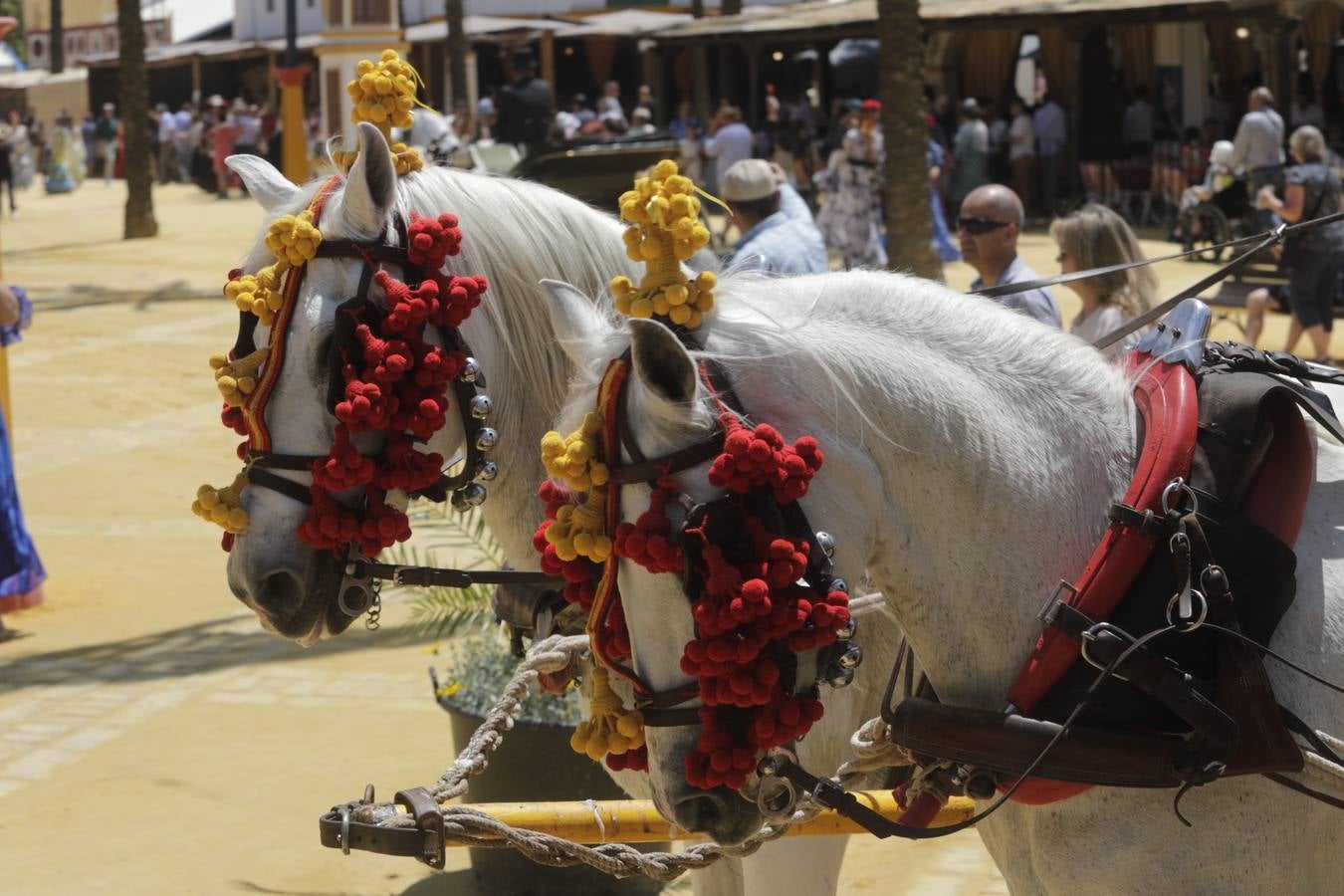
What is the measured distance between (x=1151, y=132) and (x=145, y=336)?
16.9 meters

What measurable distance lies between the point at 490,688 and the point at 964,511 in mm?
3057

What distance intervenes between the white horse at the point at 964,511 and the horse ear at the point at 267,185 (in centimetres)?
141

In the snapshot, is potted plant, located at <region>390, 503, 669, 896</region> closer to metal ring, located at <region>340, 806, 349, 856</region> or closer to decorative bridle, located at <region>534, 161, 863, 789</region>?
metal ring, located at <region>340, 806, 349, 856</region>

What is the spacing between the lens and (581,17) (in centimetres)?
4256

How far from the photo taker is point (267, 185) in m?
3.70

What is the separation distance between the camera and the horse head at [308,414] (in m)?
3.26

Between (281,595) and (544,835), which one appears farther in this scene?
(281,595)

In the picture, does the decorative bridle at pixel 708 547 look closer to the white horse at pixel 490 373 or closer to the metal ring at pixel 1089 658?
the metal ring at pixel 1089 658

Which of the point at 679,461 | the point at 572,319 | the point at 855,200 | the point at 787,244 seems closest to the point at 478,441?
the point at 572,319

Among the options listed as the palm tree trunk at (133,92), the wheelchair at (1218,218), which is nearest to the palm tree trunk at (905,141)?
the wheelchair at (1218,218)

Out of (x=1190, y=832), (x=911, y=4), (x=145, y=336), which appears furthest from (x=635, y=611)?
(x=145, y=336)

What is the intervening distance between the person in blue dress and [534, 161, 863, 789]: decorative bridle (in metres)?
6.21

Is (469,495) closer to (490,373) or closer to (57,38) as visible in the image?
(490,373)

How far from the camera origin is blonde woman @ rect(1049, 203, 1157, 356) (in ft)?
18.2
